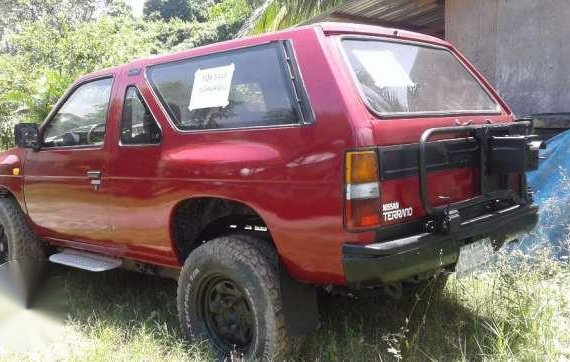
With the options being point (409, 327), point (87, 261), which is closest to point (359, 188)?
point (409, 327)

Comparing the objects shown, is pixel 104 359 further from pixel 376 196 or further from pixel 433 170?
pixel 433 170

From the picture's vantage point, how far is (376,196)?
2707 millimetres

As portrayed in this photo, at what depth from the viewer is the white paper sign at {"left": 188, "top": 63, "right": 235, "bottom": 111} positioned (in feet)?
10.9

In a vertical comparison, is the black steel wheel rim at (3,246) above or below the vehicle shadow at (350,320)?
above

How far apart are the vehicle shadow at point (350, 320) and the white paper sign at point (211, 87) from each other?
1.42 meters

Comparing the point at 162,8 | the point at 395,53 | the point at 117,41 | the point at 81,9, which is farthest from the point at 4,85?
the point at 162,8

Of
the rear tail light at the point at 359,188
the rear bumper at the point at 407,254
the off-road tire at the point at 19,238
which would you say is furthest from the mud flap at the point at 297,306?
the off-road tire at the point at 19,238

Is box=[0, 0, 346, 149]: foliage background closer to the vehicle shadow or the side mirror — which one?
the side mirror

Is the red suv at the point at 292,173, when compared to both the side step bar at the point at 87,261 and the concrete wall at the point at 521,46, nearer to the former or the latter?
the side step bar at the point at 87,261

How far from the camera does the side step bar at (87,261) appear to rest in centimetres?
404

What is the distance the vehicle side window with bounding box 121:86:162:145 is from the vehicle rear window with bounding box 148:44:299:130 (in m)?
0.15

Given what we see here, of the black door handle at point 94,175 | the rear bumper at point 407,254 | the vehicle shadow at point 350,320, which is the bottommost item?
the vehicle shadow at point 350,320

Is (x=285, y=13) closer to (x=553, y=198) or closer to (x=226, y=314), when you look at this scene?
(x=553, y=198)

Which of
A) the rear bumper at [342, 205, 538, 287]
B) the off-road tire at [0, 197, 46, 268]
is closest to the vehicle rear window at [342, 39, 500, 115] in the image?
the rear bumper at [342, 205, 538, 287]
